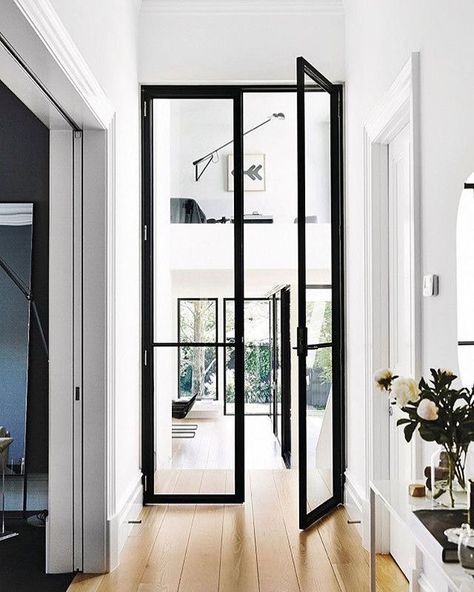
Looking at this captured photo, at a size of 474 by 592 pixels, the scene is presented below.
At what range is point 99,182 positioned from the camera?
12.1 ft

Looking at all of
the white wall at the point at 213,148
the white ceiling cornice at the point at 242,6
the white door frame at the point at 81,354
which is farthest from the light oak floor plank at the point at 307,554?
the white ceiling cornice at the point at 242,6

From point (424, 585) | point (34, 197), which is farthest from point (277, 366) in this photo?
point (424, 585)

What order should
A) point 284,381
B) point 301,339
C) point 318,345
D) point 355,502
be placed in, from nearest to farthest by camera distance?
point 301,339 → point 355,502 → point 318,345 → point 284,381

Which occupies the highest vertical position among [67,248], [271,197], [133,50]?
[133,50]

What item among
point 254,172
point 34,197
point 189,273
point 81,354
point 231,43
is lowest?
point 81,354

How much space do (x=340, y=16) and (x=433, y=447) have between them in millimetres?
3020

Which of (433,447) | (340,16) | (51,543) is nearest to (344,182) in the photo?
(340,16)

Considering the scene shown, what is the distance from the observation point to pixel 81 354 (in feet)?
12.0

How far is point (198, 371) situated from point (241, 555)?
4.67ft

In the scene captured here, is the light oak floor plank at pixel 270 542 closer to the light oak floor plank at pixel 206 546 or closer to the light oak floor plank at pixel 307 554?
the light oak floor plank at pixel 307 554

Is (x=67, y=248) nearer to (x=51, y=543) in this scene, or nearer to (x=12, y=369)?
(x=12, y=369)

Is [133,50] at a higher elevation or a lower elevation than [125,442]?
higher

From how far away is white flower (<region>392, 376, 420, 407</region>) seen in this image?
2.27 m

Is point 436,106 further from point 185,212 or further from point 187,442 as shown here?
point 187,442
